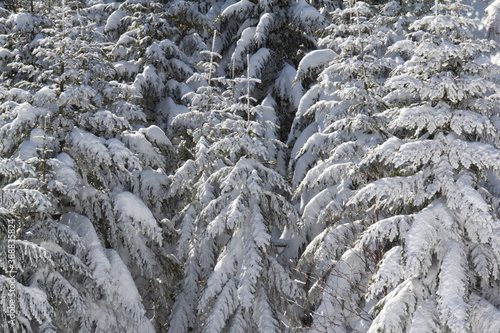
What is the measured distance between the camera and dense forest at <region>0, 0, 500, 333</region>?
22.6 feet

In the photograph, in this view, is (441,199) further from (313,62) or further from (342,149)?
(313,62)

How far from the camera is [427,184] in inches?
281

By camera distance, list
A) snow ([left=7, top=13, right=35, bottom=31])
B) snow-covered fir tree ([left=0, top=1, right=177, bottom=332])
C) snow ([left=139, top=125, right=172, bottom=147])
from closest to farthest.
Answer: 1. snow-covered fir tree ([left=0, top=1, right=177, bottom=332])
2. snow ([left=139, top=125, right=172, bottom=147])
3. snow ([left=7, top=13, right=35, bottom=31])

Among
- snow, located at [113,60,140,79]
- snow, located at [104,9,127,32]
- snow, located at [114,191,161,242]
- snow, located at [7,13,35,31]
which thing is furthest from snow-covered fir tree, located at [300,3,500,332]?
snow, located at [104,9,127,32]

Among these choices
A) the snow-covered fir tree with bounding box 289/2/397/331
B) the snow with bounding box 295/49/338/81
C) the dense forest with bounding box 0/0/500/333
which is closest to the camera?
the dense forest with bounding box 0/0/500/333

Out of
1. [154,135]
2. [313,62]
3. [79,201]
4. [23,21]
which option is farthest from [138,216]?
[23,21]

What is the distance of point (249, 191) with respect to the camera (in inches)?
408

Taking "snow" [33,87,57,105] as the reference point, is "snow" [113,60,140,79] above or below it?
below

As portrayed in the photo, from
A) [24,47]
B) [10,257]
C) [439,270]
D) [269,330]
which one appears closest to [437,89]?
[439,270]

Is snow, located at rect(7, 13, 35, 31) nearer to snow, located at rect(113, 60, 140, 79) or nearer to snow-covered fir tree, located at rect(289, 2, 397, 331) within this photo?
snow, located at rect(113, 60, 140, 79)

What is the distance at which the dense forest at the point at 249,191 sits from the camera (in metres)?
6.88

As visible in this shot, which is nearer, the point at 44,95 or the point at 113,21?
the point at 44,95

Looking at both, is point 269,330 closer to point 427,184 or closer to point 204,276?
point 204,276

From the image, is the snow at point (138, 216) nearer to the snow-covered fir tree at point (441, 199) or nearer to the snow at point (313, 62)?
the snow-covered fir tree at point (441, 199)
